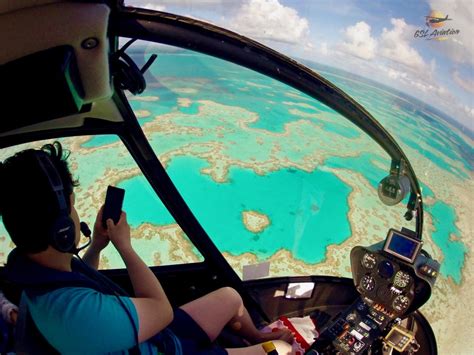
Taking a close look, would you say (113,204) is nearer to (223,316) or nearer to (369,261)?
(223,316)

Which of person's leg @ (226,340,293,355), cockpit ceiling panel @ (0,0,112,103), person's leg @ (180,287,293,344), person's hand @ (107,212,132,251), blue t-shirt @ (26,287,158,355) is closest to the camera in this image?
cockpit ceiling panel @ (0,0,112,103)

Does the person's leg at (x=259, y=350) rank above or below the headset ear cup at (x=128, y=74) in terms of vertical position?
below

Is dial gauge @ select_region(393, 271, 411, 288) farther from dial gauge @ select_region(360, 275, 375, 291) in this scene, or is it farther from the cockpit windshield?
the cockpit windshield

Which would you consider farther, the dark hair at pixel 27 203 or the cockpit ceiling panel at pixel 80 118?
the cockpit ceiling panel at pixel 80 118

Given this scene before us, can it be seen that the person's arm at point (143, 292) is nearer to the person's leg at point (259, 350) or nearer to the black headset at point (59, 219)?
the black headset at point (59, 219)

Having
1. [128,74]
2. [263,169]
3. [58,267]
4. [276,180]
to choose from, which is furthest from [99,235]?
[263,169]

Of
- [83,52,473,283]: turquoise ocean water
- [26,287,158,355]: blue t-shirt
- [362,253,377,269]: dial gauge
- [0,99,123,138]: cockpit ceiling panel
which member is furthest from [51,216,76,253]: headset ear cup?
[362,253,377,269]: dial gauge

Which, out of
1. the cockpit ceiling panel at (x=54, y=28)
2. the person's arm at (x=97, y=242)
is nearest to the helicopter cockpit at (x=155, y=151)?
the cockpit ceiling panel at (x=54, y=28)
